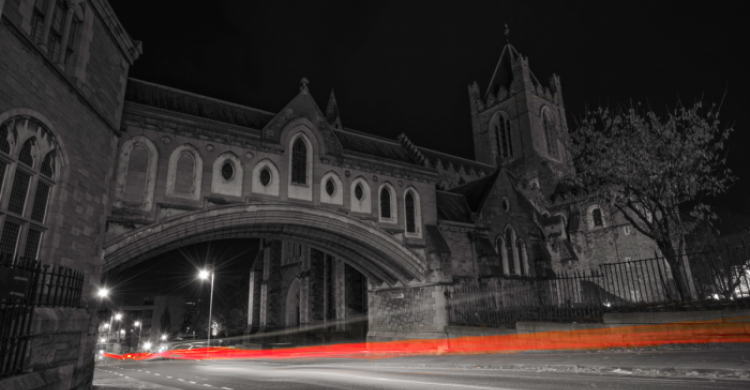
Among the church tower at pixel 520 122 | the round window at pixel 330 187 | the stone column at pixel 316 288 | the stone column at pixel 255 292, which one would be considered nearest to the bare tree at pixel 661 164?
the round window at pixel 330 187

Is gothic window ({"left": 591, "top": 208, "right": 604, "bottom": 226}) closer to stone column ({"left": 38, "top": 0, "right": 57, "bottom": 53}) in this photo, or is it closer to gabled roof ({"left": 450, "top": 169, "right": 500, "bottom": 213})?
gabled roof ({"left": 450, "top": 169, "right": 500, "bottom": 213})

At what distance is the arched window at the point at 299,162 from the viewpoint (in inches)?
695

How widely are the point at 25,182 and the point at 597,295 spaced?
48.8ft

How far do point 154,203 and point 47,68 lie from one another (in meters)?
5.97

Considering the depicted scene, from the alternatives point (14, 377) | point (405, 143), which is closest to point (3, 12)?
point (14, 377)

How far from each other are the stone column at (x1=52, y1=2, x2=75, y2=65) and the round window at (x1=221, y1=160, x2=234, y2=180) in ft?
21.2

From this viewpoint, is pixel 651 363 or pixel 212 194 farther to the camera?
pixel 212 194

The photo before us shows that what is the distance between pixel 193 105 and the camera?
57.8 feet

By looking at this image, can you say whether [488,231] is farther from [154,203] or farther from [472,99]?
[472,99]

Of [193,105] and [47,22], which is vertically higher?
[193,105]

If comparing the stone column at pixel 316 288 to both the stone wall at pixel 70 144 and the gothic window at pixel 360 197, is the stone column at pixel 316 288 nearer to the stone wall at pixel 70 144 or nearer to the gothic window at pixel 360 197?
the gothic window at pixel 360 197

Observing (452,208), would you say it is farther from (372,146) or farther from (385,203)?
(372,146)

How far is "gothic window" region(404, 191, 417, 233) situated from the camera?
20.6 meters

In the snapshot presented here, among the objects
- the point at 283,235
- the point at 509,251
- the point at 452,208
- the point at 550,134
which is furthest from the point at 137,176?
the point at 550,134
